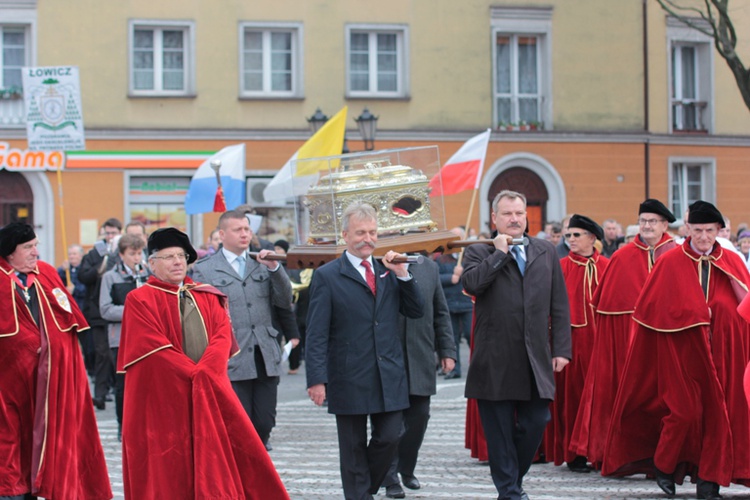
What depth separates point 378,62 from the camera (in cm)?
2789

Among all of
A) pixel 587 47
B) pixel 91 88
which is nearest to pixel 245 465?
pixel 91 88

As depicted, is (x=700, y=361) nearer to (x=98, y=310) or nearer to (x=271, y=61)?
(x=98, y=310)

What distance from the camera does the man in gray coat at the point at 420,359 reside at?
9.11 meters

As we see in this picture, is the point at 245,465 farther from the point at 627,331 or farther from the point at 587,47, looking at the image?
the point at 587,47

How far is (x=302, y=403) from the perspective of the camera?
1540 centimetres

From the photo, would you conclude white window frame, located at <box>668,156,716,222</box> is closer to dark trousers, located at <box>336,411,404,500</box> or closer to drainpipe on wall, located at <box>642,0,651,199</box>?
drainpipe on wall, located at <box>642,0,651,199</box>

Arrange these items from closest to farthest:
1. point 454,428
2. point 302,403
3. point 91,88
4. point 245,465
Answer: point 245,465 < point 454,428 < point 302,403 < point 91,88

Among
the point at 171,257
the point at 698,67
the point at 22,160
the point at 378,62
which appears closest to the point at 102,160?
the point at 22,160

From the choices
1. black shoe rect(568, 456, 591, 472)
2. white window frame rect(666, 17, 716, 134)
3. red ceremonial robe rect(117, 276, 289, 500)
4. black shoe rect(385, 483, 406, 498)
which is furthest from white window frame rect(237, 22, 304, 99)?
red ceremonial robe rect(117, 276, 289, 500)

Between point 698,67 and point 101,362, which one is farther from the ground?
point 698,67

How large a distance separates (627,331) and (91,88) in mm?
18426

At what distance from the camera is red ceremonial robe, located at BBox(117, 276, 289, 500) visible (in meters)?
7.12

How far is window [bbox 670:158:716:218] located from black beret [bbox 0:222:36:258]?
2372 centimetres

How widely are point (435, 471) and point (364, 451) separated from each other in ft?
7.04
